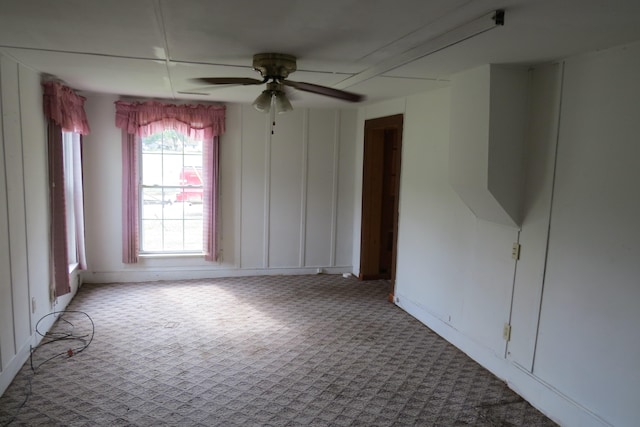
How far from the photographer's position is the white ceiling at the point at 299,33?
6.48 feet

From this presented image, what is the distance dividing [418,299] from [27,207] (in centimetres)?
357

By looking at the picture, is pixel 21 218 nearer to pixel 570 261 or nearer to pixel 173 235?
pixel 173 235

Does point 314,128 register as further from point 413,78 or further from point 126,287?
point 126,287

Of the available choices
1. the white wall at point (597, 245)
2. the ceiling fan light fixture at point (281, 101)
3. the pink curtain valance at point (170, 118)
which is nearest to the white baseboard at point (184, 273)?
the pink curtain valance at point (170, 118)

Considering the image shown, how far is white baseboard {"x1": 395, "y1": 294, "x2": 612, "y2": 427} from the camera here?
2656 mm

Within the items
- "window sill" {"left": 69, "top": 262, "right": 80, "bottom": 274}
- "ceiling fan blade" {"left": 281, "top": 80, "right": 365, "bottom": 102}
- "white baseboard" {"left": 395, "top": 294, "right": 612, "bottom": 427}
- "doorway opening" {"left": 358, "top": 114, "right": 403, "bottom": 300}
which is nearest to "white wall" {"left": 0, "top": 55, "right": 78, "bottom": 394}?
"window sill" {"left": 69, "top": 262, "right": 80, "bottom": 274}

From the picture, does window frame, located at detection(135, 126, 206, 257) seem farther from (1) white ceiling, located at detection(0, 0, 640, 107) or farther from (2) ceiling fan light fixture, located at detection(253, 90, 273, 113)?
(2) ceiling fan light fixture, located at detection(253, 90, 273, 113)

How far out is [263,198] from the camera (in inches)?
229

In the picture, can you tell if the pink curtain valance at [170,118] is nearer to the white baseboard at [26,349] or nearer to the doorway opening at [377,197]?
the doorway opening at [377,197]

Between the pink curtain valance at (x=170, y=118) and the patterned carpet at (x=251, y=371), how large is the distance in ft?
6.44

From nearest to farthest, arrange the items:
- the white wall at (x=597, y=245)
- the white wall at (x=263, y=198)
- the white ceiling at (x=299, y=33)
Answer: the white ceiling at (x=299, y=33) < the white wall at (x=597, y=245) < the white wall at (x=263, y=198)

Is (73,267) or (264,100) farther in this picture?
(73,267)

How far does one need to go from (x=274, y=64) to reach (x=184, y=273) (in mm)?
3599

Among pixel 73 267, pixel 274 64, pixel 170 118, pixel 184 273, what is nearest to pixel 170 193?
pixel 170 118
